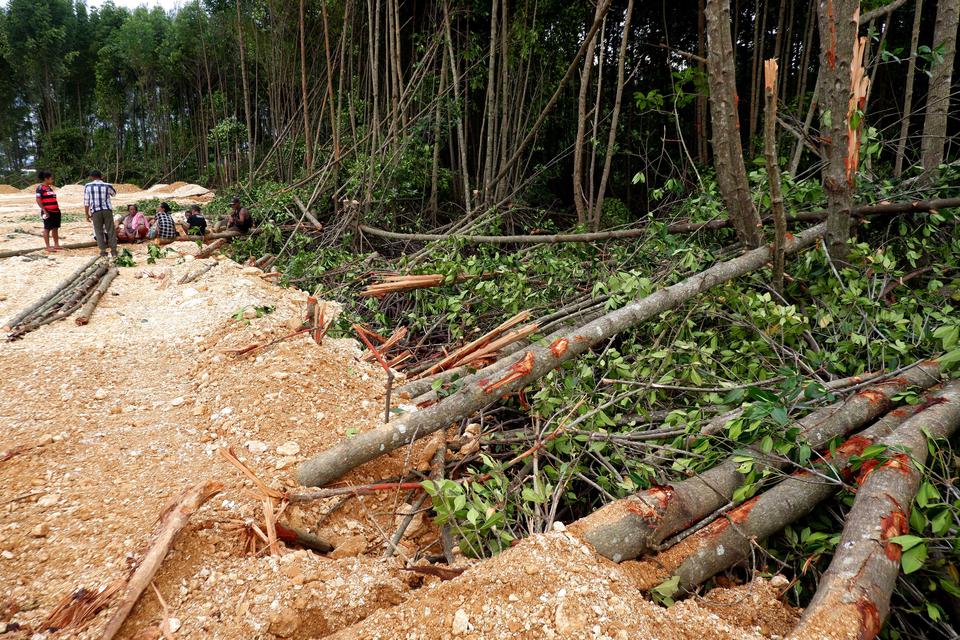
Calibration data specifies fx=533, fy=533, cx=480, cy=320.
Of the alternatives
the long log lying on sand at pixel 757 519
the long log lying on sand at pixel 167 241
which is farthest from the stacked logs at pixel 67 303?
the long log lying on sand at pixel 757 519

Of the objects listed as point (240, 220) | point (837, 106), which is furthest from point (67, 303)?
point (837, 106)

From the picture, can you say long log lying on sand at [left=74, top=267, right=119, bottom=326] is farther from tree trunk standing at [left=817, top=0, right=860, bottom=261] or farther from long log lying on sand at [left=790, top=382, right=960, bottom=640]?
tree trunk standing at [left=817, top=0, right=860, bottom=261]

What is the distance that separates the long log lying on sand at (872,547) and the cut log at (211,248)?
22.0 ft

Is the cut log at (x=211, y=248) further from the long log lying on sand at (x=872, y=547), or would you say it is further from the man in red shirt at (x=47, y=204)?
the long log lying on sand at (x=872, y=547)

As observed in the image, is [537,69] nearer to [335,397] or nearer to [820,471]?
[335,397]

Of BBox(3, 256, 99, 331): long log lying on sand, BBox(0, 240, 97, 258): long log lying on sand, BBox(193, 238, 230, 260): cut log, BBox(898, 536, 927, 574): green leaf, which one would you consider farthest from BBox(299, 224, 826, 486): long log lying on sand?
BBox(0, 240, 97, 258): long log lying on sand

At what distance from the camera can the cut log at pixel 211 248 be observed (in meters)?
6.48

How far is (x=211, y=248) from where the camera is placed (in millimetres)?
6641

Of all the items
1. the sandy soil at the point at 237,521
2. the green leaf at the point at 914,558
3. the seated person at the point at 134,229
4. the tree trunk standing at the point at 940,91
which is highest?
the tree trunk standing at the point at 940,91

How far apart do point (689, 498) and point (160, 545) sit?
1532mm

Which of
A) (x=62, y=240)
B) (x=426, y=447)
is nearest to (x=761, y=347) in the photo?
(x=426, y=447)

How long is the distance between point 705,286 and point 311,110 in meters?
11.0

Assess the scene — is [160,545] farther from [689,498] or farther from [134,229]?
[134,229]

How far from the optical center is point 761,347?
7.89ft
